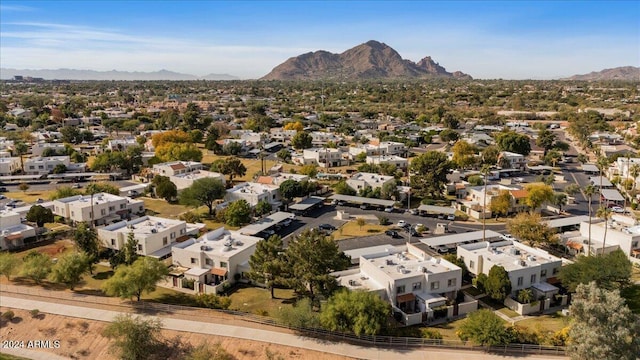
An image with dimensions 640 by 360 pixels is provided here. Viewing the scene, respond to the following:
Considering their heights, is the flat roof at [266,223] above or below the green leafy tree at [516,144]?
below

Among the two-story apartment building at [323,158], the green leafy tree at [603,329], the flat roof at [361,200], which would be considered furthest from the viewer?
the two-story apartment building at [323,158]

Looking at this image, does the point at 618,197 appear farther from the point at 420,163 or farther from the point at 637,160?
the point at 420,163

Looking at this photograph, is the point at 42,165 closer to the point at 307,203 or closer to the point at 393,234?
the point at 307,203

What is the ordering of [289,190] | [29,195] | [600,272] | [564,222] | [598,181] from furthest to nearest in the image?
[598,181], [29,195], [289,190], [564,222], [600,272]

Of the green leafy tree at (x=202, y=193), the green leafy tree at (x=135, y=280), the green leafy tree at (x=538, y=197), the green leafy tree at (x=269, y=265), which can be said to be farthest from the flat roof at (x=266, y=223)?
the green leafy tree at (x=538, y=197)

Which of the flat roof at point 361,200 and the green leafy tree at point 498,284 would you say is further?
the flat roof at point 361,200

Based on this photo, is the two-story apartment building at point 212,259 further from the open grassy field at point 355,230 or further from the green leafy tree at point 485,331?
the green leafy tree at point 485,331

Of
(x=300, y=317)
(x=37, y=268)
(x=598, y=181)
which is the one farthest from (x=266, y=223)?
(x=598, y=181)
